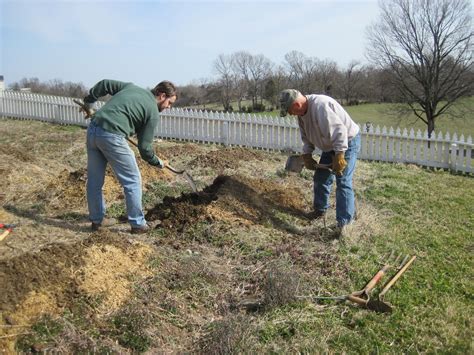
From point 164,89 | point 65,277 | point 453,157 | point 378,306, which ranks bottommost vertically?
point 378,306

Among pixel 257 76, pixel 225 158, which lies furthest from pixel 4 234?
pixel 257 76

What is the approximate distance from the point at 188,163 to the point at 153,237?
3.81 m

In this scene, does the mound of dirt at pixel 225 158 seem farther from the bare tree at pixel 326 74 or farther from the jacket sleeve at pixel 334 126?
the bare tree at pixel 326 74

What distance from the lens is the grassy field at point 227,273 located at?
9.68 ft

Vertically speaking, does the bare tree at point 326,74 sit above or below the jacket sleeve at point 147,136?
above

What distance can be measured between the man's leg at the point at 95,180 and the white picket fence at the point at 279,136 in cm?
703

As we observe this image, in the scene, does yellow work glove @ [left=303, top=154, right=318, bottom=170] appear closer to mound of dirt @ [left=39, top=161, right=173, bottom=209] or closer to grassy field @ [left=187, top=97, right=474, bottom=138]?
mound of dirt @ [left=39, top=161, right=173, bottom=209]

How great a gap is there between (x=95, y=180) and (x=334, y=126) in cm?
253

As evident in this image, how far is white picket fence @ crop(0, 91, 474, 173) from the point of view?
9.92 m

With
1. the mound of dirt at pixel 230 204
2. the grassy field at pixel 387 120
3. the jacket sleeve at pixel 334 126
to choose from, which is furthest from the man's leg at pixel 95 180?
the grassy field at pixel 387 120

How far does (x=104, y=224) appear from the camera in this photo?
491cm

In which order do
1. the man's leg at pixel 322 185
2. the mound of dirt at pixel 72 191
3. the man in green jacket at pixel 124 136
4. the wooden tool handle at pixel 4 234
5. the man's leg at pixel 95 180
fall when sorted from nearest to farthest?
the wooden tool handle at pixel 4 234
the man in green jacket at pixel 124 136
the man's leg at pixel 95 180
the man's leg at pixel 322 185
the mound of dirt at pixel 72 191

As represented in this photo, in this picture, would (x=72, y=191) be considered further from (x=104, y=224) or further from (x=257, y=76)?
(x=257, y=76)

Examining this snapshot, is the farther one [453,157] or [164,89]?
[453,157]
